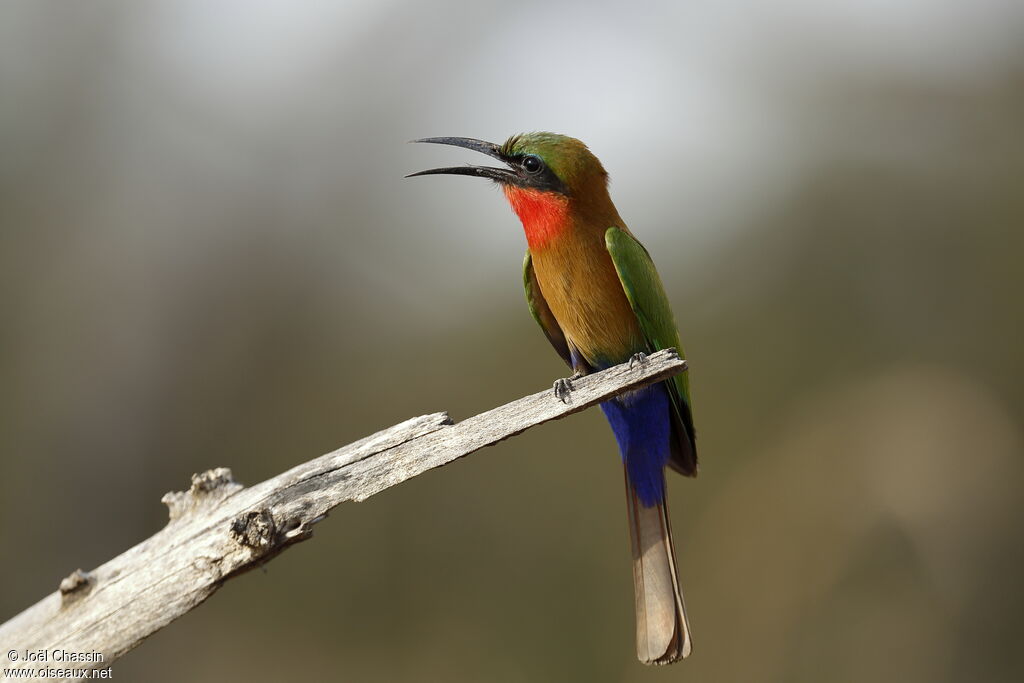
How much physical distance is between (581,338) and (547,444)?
2469 millimetres

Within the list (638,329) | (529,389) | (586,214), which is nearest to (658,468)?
(638,329)

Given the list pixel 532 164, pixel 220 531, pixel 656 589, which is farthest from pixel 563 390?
pixel 532 164

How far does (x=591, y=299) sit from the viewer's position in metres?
3.09

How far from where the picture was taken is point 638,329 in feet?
10.2

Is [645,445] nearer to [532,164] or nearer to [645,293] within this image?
[645,293]

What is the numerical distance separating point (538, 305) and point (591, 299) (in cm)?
41

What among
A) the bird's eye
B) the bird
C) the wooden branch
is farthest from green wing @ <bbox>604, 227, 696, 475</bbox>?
the wooden branch

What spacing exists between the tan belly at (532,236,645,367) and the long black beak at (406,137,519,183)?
0.37 metres

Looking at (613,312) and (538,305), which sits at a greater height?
(538,305)

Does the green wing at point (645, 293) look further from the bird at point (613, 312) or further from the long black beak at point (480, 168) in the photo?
the long black beak at point (480, 168)

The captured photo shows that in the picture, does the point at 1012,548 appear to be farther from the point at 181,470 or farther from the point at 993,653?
the point at 181,470

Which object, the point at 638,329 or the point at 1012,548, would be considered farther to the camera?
the point at 1012,548

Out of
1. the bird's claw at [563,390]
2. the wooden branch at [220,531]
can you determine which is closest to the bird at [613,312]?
the bird's claw at [563,390]

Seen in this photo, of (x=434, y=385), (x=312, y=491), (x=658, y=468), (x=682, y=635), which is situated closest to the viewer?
(x=312, y=491)
